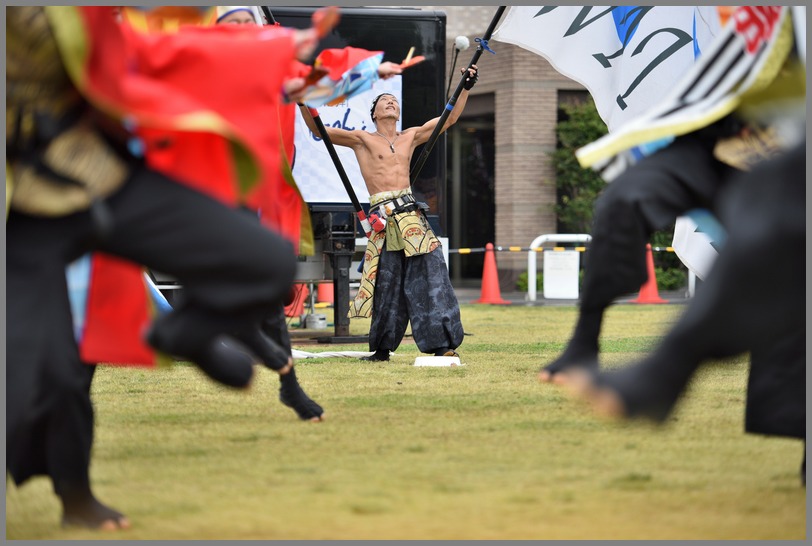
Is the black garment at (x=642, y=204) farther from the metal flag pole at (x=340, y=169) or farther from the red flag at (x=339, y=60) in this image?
the metal flag pole at (x=340, y=169)

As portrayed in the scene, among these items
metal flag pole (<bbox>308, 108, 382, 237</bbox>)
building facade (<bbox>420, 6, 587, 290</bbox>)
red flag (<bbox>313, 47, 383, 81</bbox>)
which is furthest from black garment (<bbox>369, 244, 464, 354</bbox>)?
building facade (<bbox>420, 6, 587, 290</bbox>)

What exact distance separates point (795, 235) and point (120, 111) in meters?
1.66

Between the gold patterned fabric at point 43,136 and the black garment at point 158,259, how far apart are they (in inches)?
2.2

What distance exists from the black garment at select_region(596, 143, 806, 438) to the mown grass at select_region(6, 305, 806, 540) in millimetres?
374

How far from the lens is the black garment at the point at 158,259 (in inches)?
117

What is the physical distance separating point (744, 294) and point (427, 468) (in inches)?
65.5

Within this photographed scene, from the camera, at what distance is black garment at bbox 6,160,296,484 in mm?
2969

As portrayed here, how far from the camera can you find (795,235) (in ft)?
8.86

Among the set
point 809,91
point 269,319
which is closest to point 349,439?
point 269,319

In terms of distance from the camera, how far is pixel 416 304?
8430 mm

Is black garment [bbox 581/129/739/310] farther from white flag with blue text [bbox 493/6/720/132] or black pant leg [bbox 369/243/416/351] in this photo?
black pant leg [bbox 369/243/416/351]

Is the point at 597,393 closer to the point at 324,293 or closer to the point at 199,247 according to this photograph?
the point at 199,247

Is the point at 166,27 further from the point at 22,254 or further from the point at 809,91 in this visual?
the point at 809,91

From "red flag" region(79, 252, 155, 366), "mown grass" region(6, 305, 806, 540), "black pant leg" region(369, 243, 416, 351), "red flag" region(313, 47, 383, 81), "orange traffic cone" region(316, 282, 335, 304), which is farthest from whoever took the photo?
"orange traffic cone" region(316, 282, 335, 304)
